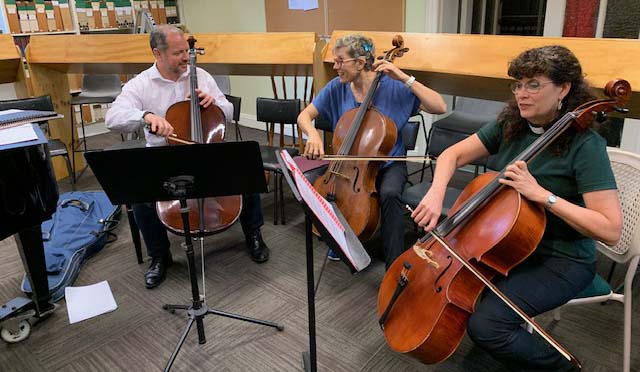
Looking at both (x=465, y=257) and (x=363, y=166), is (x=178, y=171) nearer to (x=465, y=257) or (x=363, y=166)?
(x=363, y=166)

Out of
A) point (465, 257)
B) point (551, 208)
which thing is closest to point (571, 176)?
point (551, 208)

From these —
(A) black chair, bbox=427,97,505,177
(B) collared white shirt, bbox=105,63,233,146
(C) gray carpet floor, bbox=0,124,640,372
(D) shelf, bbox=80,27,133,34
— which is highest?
(D) shelf, bbox=80,27,133,34

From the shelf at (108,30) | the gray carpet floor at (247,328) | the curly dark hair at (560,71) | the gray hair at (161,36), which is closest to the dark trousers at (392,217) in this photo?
the gray carpet floor at (247,328)

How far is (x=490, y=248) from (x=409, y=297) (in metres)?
0.30

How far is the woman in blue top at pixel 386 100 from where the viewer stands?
6.69 ft

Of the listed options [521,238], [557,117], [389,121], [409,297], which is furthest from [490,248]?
[389,121]

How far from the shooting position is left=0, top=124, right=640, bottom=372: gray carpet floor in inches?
68.7

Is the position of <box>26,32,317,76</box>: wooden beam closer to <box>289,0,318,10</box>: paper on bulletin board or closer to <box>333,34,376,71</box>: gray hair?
<box>333,34,376,71</box>: gray hair

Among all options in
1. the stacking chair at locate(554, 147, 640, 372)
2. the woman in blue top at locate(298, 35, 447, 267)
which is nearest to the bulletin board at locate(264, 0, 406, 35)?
the woman in blue top at locate(298, 35, 447, 267)

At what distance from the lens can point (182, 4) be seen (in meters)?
5.30

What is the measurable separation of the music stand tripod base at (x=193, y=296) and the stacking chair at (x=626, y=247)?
115 cm

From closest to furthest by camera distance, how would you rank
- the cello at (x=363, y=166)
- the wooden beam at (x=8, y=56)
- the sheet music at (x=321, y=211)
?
the sheet music at (x=321, y=211) → the cello at (x=363, y=166) → the wooden beam at (x=8, y=56)

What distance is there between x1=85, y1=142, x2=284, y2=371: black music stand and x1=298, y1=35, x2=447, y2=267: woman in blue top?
57 centimetres

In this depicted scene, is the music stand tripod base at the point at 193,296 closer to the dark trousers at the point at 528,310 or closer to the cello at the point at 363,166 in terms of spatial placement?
the cello at the point at 363,166
